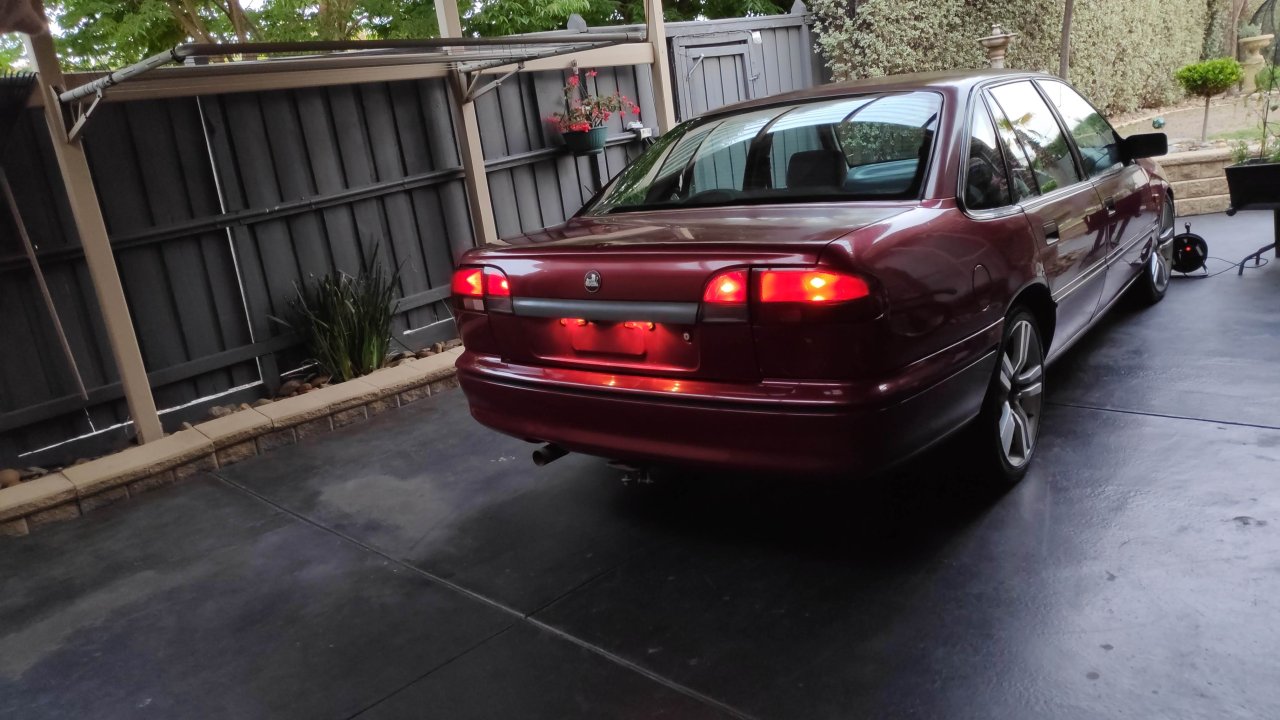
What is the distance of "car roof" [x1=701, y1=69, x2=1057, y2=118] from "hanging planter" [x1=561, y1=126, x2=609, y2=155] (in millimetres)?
3518

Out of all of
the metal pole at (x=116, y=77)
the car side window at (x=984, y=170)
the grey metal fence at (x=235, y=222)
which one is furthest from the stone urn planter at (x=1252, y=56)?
the metal pole at (x=116, y=77)

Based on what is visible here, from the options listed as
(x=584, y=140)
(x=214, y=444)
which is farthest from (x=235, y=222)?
(x=584, y=140)

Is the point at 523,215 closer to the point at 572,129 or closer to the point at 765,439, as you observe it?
the point at 572,129

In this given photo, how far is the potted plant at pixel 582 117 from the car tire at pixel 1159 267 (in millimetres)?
4080

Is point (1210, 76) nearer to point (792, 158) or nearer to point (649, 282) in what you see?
point (792, 158)

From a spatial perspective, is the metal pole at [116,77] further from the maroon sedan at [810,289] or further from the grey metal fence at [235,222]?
the maroon sedan at [810,289]

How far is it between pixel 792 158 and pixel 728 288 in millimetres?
1003

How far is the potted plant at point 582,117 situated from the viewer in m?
7.36

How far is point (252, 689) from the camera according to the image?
8.91ft

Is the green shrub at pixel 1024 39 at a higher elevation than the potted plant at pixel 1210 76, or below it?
higher

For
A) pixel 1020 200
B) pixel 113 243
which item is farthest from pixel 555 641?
pixel 113 243

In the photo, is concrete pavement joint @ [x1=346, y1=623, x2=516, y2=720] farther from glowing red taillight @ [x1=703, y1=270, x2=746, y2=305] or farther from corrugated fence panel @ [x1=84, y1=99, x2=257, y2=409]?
corrugated fence panel @ [x1=84, y1=99, x2=257, y2=409]

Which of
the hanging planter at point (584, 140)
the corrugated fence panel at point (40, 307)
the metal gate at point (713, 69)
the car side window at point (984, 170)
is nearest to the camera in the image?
the car side window at point (984, 170)

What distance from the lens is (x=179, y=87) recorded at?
5164 mm
